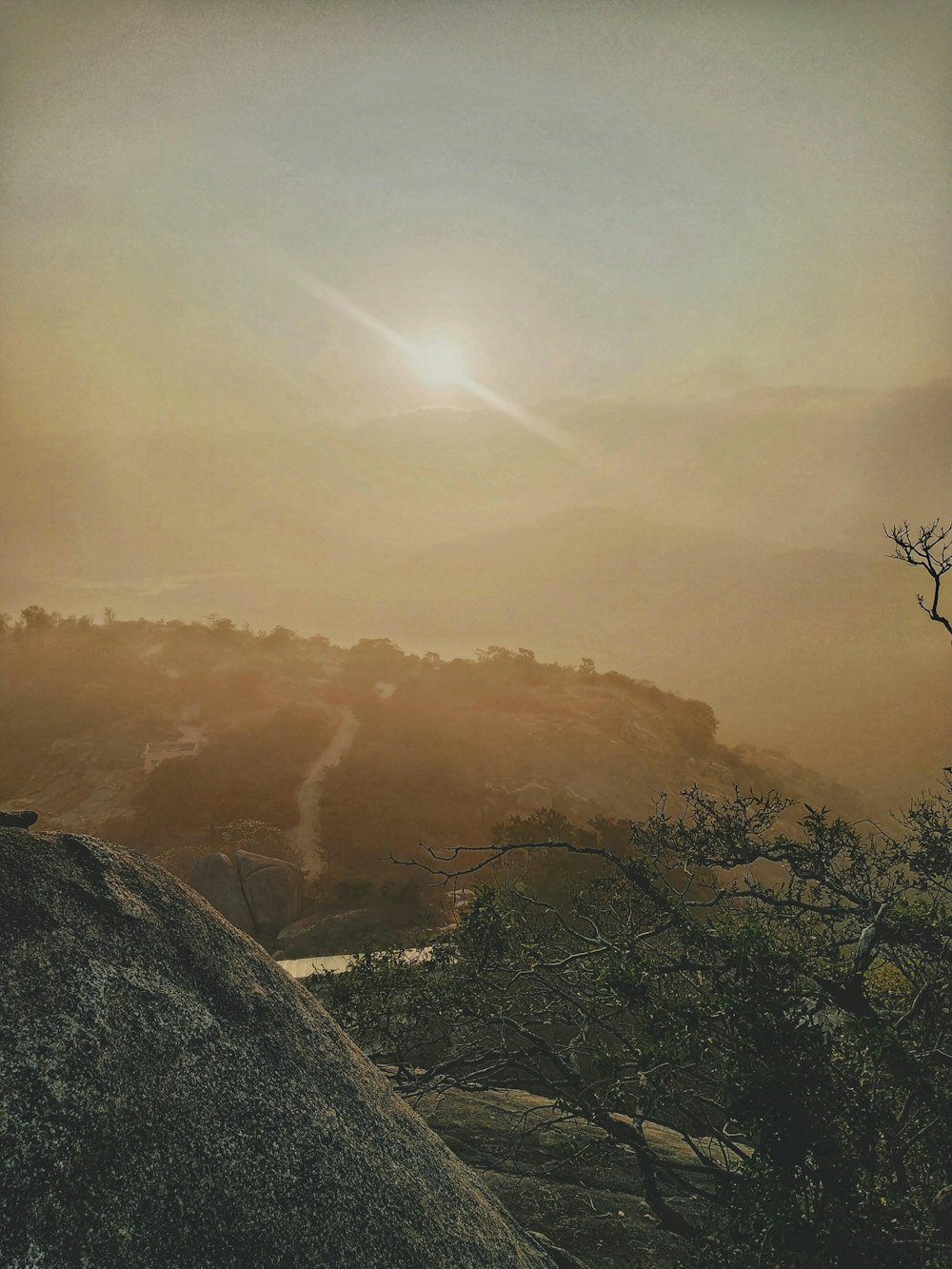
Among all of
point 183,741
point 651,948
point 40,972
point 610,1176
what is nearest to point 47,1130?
point 40,972

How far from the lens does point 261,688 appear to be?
7806 cm

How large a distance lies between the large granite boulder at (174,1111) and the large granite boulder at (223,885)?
103ft

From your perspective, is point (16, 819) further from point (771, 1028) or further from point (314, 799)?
point (314, 799)

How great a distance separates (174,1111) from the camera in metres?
3.10

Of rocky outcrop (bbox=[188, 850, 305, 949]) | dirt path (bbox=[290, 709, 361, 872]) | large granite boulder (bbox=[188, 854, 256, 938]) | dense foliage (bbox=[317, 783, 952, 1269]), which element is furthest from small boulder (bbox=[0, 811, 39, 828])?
dirt path (bbox=[290, 709, 361, 872])

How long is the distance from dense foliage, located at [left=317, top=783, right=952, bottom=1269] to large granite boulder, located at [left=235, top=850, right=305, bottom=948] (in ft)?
88.1

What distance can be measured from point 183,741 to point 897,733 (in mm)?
121605

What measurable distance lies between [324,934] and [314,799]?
2434cm

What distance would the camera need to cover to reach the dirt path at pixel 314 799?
154ft

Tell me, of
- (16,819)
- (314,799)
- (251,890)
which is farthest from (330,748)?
(16,819)

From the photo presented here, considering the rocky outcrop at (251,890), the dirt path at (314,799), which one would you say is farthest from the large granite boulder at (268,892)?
the dirt path at (314,799)

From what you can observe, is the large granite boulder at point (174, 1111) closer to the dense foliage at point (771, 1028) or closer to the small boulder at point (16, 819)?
the small boulder at point (16, 819)

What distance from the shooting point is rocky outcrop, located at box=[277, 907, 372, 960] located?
98.8 ft

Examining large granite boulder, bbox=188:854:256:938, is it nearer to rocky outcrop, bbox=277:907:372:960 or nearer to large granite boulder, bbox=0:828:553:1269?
rocky outcrop, bbox=277:907:372:960
